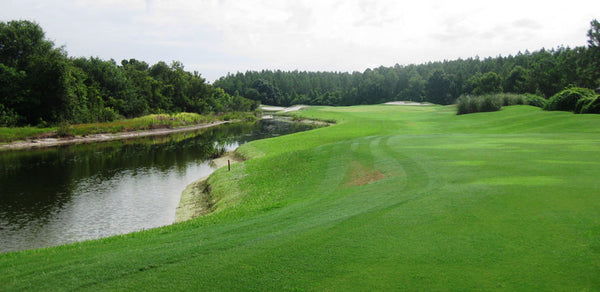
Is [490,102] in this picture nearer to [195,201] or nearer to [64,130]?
[195,201]

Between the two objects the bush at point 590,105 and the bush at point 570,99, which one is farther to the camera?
the bush at point 570,99

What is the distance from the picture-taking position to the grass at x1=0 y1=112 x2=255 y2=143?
1769 inches

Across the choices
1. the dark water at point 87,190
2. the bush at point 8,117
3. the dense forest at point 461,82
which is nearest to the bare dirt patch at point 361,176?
the dark water at point 87,190

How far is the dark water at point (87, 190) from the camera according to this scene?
16.5 metres

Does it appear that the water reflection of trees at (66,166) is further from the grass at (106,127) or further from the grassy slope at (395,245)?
the grassy slope at (395,245)

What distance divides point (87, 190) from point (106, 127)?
36.4 meters

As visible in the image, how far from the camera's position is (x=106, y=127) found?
5541 cm

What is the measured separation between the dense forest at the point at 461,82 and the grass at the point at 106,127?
4943cm

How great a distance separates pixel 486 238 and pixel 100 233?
15.7m

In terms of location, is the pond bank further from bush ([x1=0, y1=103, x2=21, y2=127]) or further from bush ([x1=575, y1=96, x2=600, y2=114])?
bush ([x1=0, y1=103, x2=21, y2=127])

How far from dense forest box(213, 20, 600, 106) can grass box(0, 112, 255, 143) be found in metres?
49.4

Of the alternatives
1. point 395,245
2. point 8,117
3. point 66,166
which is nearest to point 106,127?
point 8,117

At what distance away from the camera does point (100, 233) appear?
53.0ft

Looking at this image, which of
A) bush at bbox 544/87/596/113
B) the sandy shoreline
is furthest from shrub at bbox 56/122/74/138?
bush at bbox 544/87/596/113
